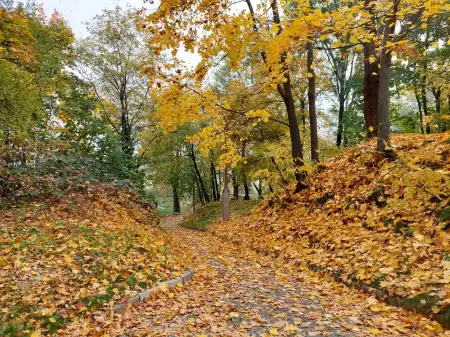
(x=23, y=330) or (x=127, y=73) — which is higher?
(x=127, y=73)

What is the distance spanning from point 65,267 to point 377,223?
606 centimetres

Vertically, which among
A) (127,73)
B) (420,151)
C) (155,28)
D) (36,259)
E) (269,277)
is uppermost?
(127,73)

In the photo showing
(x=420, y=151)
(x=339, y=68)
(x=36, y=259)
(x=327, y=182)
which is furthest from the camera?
(x=339, y=68)

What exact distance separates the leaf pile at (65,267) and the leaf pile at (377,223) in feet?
11.0

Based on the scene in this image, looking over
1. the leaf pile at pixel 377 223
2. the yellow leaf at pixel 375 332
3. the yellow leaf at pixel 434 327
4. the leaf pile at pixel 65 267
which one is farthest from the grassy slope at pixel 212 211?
the yellow leaf at pixel 375 332

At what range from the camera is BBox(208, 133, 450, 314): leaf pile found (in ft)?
15.1

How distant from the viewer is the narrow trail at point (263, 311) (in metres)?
3.64

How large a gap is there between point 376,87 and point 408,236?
7.26m

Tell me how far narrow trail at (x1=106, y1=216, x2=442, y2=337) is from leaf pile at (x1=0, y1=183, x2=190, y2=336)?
0.59m

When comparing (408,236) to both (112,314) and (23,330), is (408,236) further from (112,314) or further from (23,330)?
(23,330)

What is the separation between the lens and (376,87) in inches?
440

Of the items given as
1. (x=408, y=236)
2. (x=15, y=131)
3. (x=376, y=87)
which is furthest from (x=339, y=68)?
(x=15, y=131)

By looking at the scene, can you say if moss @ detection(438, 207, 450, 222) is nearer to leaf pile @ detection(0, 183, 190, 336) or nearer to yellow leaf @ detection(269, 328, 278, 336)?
yellow leaf @ detection(269, 328, 278, 336)

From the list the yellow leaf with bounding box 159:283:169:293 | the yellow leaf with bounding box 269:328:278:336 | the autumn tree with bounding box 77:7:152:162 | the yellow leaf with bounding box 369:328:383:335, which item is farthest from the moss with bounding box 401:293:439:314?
the autumn tree with bounding box 77:7:152:162
